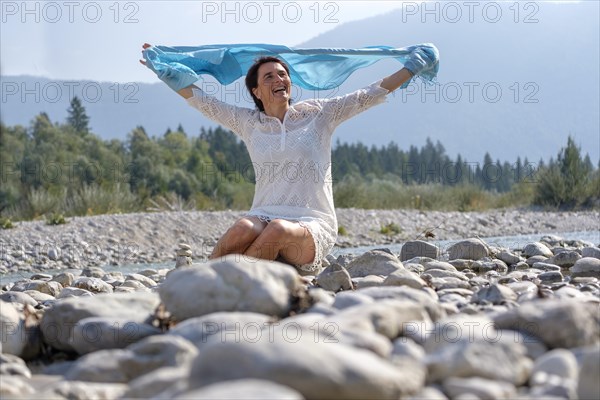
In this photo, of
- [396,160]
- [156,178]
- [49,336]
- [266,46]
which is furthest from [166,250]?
[396,160]

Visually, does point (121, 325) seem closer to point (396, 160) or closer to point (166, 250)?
point (166, 250)

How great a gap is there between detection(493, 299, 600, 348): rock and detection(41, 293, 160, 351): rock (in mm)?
1267

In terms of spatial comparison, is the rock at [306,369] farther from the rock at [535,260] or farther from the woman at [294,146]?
the rock at [535,260]

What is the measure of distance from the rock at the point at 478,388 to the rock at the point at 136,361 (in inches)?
29.8

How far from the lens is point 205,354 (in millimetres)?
1862

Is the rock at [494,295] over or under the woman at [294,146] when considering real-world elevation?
under

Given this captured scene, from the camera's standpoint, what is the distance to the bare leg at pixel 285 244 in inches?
177

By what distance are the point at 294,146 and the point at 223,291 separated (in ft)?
7.42

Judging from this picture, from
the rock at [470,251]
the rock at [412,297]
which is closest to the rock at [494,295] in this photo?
the rock at [412,297]

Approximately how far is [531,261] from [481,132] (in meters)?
102

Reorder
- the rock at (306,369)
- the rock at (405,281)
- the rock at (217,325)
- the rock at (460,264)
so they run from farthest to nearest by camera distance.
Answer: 1. the rock at (460,264)
2. the rock at (405,281)
3. the rock at (217,325)
4. the rock at (306,369)

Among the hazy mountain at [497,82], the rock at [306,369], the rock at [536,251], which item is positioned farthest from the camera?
the hazy mountain at [497,82]

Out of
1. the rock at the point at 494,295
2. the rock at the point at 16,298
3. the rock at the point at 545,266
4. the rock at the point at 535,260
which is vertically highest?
the rock at the point at 494,295

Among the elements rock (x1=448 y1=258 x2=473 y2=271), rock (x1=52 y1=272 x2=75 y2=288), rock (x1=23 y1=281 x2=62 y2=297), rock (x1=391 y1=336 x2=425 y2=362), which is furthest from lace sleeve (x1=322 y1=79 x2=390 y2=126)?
rock (x1=391 y1=336 x2=425 y2=362)
